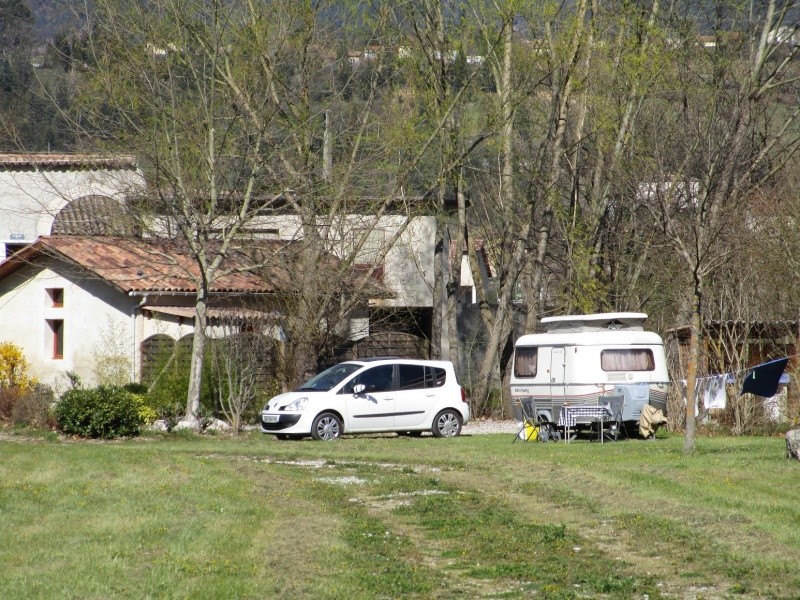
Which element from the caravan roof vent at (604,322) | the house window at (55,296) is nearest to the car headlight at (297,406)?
the caravan roof vent at (604,322)

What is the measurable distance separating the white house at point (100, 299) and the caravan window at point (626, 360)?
886 centimetres

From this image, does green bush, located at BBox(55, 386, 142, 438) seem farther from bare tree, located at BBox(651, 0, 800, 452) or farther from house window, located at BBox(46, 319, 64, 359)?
bare tree, located at BBox(651, 0, 800, 452)

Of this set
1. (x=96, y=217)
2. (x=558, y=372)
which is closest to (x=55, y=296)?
(x=96, y=217)

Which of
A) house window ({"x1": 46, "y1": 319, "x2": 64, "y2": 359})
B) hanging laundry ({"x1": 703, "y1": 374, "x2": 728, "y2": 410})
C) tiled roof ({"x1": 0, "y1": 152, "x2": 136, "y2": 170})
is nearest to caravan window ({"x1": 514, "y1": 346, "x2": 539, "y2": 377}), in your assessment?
hanging laundry ({"x1": 703, "y1": 374, "x2": 728, "y2": 410})

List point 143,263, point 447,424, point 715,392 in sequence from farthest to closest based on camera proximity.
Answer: point 143,263 → point 715,392 → point 447,424

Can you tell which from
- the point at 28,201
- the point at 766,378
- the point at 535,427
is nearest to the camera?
the point at 766,378

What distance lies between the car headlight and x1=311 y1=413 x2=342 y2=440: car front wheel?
36 centimetres

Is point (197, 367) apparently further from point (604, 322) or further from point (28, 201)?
point (28, 201)

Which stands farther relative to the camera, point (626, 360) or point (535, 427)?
point (626, 360)

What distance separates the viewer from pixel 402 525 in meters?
11.3

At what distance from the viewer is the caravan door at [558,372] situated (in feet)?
76.3

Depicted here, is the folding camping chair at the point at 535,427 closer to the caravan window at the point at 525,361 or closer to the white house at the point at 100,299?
the caravan window at the point at 525,361

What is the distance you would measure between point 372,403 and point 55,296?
1131cm

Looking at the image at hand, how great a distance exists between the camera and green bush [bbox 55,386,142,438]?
22.7m
